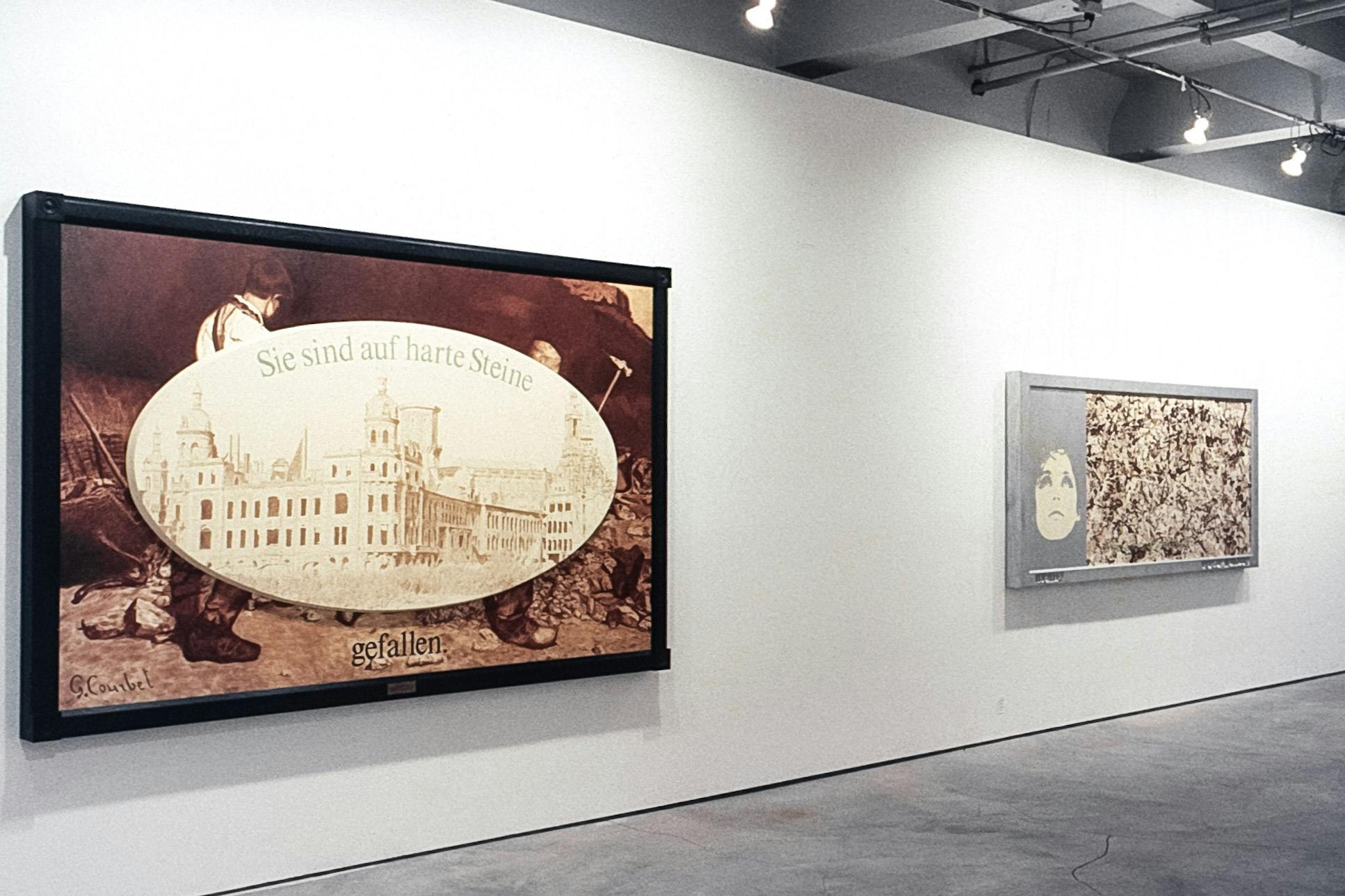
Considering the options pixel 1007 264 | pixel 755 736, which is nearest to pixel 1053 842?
pixel 755 736

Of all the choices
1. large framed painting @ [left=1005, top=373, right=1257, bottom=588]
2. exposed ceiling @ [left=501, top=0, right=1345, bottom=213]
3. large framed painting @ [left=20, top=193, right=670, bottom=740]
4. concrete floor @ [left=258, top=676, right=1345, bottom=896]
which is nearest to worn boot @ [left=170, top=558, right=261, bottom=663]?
large framed painting @ [left=20, top=193, right=670, bottom=740]

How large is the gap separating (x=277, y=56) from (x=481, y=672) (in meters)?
2.50

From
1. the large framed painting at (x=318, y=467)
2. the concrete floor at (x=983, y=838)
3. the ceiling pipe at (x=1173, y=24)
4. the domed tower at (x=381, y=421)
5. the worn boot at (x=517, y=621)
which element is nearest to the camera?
the large framed painting at (x=318, y=467)

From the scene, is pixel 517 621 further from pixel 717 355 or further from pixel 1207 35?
pixel 1207 35

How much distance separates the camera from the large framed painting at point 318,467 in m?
4.78

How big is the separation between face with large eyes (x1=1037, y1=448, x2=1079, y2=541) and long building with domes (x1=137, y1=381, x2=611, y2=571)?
10.6 feet

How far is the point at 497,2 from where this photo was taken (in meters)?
6.02

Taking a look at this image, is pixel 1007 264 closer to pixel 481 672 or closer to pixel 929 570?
pixel 929 570

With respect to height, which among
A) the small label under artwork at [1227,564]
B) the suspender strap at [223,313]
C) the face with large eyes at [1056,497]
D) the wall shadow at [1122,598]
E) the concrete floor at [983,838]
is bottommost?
the concrete floor at [983,838]

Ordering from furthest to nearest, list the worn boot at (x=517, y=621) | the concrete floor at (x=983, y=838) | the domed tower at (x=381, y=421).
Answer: the worn boot at (x=517, y=621), the domed tower at (x=381, y=421), the concrete floor at (x=983, y=838)

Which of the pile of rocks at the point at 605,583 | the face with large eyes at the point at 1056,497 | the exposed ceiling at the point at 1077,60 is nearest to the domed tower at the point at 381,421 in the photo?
the pile of rocks at the point at 605,583

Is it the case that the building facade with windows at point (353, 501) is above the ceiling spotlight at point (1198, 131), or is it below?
below

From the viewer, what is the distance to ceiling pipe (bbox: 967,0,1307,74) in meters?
7.12

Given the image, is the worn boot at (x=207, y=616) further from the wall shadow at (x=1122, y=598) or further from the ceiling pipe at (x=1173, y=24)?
the ceiling pipe at (x=1173, y=24)
